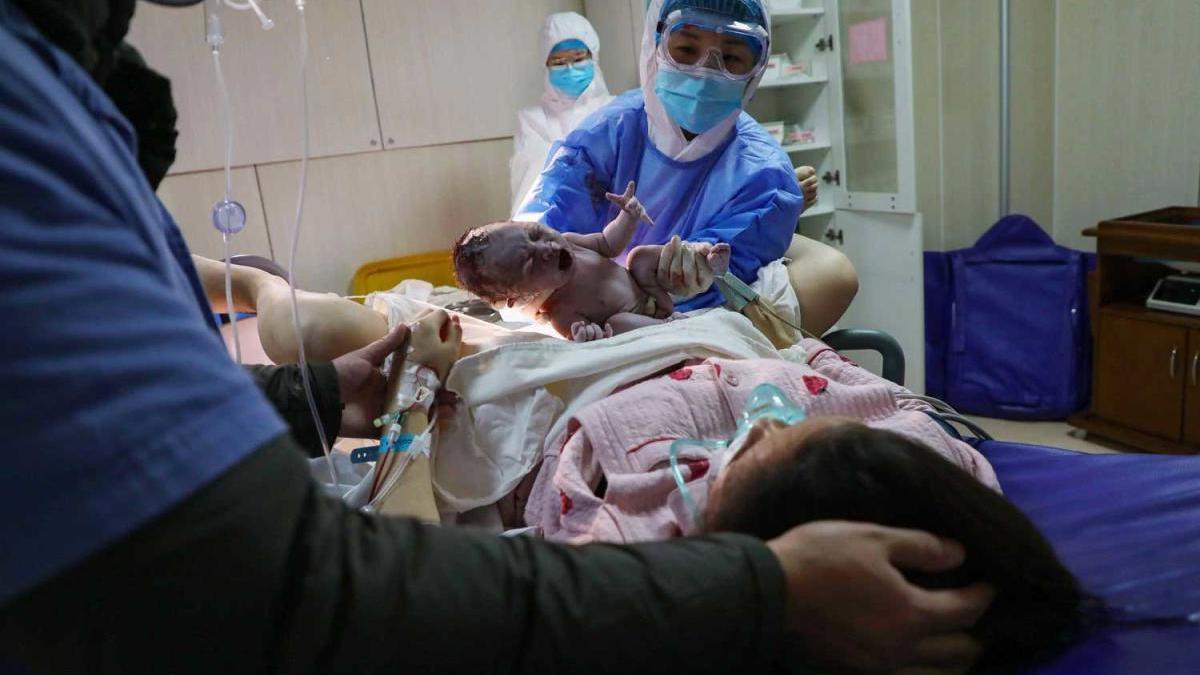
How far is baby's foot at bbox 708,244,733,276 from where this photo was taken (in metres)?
1.80

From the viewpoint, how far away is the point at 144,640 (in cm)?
49

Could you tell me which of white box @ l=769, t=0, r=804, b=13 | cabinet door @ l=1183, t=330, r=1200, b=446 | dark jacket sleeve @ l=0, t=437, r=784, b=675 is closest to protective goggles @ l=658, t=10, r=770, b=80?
white box @ l=769, t=0, r=804, b=13

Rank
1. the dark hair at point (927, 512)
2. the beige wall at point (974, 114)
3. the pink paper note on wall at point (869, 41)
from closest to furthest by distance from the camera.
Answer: the dark hair at point (927, 512) → the pink paper note on wall at point (869, 41) → the beige wall at point (974, 114)

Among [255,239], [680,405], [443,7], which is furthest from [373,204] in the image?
[680,405]

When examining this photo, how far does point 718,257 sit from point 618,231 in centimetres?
26

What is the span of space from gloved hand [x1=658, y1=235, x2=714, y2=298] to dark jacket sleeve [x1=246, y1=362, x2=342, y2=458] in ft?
2.57

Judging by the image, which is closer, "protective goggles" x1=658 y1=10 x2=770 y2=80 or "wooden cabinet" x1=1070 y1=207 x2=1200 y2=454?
"protective goggles" x1=658 y1=10 x2=770 y2=80

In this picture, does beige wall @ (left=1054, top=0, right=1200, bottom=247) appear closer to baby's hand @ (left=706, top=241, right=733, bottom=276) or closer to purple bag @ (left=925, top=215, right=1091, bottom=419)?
purple bag @ (left=925, top=215, right=1091, bottom=419)

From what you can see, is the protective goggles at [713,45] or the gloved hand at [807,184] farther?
the gloved hand at [807,184]

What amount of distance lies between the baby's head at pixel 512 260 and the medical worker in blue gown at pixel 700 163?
320 mm

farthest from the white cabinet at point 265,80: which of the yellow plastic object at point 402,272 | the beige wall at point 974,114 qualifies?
the beige wall at point 974,114

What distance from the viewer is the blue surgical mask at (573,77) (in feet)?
11.3

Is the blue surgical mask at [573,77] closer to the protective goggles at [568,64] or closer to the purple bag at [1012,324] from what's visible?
the protective goggles at [568,64]

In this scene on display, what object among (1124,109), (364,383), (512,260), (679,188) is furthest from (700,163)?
(1124,109)
